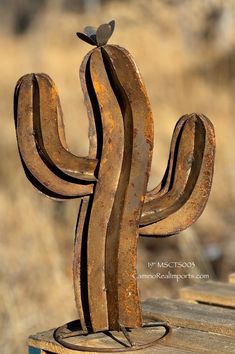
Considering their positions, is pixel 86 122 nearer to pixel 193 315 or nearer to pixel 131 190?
pixel 193 315

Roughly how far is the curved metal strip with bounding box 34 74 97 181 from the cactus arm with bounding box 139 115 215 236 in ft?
0.73

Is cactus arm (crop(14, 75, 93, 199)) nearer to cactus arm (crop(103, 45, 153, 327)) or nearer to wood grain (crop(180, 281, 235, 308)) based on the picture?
cactus arm (crop(103, 45, 153, 327))

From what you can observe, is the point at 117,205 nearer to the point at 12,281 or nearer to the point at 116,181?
the point at 116,181

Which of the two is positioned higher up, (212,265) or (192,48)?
(192,48)

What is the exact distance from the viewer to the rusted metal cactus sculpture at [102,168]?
2369 millimetres

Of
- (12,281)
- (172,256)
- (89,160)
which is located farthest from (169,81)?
(89,160)

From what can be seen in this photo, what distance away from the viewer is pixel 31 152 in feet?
7.79

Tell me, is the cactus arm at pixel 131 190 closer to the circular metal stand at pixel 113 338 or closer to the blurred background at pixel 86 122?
the circular metal stand at pixel 113 338

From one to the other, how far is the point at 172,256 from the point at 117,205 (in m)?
3.71

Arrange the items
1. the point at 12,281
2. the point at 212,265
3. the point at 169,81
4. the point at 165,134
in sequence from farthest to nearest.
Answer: the point at 169,81
the point at 165,134
the point at 212,265
the point at 12,281

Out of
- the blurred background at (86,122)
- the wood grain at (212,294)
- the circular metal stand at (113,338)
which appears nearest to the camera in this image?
the circular metal stand at (113,338)

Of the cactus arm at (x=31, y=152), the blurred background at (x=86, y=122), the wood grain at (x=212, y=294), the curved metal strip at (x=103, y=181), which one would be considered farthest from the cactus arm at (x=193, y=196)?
the blurred background at (x=86, y=122)

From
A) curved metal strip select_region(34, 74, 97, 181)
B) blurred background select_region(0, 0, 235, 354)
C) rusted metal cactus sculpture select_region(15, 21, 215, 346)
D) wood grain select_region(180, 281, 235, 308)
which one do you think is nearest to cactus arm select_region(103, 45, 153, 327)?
rusted metal cactus sculpture select_region(15, 21, 215, 346)

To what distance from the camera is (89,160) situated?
2.41m
